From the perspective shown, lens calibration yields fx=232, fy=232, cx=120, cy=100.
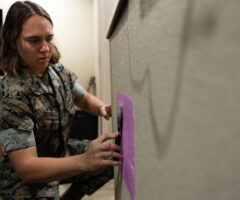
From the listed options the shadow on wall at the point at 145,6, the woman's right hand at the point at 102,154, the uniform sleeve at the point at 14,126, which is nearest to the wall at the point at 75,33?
the uniform sleeve at the point at 14,126

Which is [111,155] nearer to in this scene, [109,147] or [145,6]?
[109,147]

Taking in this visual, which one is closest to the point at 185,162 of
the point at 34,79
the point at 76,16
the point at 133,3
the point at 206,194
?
the point at 206,194

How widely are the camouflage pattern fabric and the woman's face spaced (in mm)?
63

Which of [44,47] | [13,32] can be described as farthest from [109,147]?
[13,32]

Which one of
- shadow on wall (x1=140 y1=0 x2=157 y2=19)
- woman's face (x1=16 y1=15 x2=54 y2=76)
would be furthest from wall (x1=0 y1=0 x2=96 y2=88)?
shadow on wall (x1=140 y1=0 x2=157 y2=19)

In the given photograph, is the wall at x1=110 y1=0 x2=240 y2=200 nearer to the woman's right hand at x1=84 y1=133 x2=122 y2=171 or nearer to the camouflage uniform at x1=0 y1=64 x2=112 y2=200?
the woman's right hand at x1=84 y1=133 x2=122 y2=171

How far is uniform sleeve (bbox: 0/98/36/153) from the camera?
704 mm

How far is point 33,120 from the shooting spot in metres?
0.82

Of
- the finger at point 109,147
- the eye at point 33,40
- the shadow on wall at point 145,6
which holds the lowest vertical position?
the finger at point 109,147

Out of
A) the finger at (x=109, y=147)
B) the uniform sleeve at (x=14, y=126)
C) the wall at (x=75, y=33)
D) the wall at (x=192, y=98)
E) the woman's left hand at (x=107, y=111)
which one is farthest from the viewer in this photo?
the wall at (x=75, y=33)

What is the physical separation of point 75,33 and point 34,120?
1986 millimetres

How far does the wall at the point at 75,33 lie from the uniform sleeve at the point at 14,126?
192 cm

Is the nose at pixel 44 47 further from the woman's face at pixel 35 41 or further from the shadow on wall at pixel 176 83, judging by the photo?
the shadow on wall at pixel 176 83

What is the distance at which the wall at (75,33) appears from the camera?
2.55 meters
